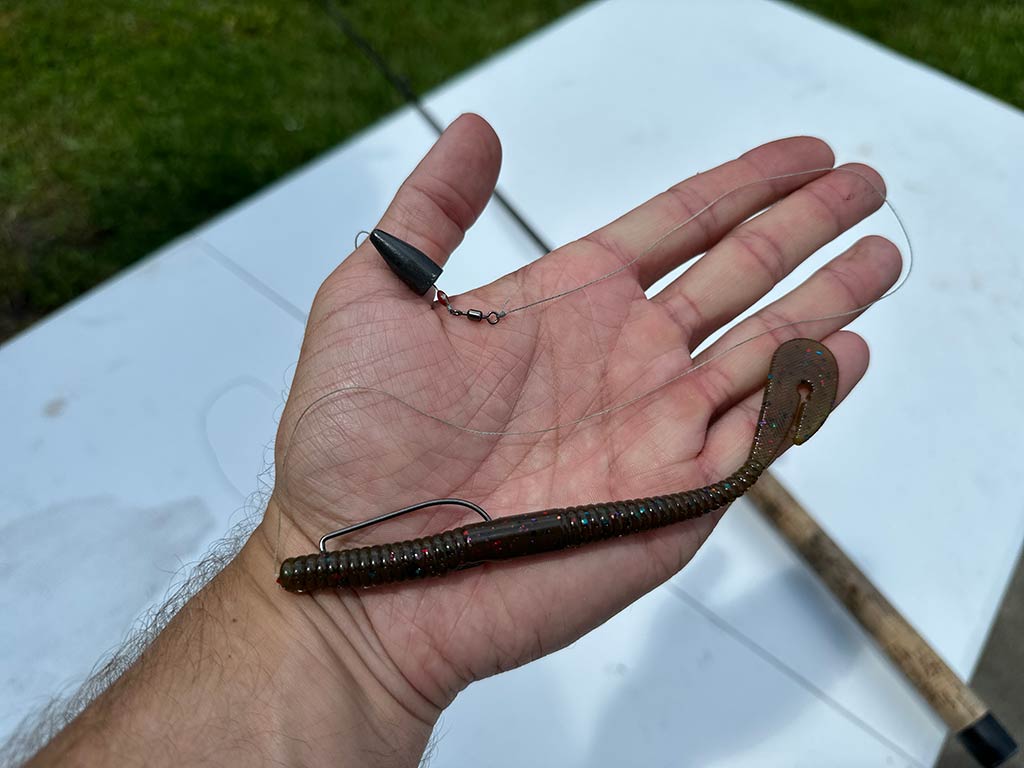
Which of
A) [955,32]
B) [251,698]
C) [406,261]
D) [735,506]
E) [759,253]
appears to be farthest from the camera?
[955,32]

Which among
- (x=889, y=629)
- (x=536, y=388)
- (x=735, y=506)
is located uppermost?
(x=536, y=388)

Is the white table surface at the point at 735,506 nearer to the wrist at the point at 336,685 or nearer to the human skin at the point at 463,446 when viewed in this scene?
the wrist at the point at 336,685

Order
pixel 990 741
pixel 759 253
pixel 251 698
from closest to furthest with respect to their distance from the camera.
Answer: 1. pixel 251 698
2. pixel 990 741
3. pixel 759 253

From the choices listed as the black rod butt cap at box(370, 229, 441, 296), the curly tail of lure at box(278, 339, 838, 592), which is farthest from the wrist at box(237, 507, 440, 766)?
the black rod butt cap at box(370, 229, 441, 296)

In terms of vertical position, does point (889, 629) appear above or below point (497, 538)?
below

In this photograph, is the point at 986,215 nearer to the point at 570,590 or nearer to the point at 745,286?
the point at 745,286

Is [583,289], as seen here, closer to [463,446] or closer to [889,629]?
[463,446]

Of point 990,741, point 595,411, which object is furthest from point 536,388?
point 990,741
